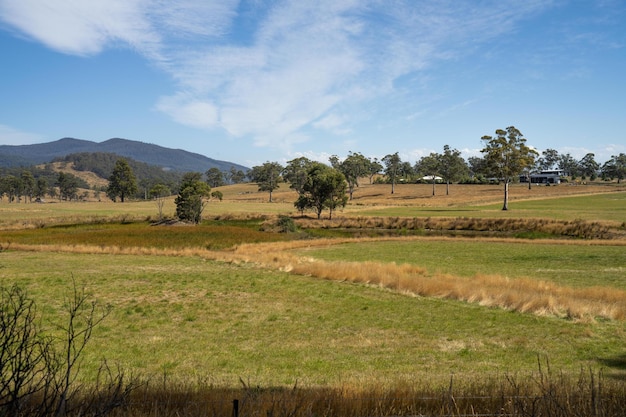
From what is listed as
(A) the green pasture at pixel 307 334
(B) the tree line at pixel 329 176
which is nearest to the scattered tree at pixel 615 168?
(B) the tree line at pixel 329 176

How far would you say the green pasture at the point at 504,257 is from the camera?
29.3 m

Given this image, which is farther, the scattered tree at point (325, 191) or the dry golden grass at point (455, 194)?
the dry golden grass at point (455, 194)

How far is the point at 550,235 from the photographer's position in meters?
56.1

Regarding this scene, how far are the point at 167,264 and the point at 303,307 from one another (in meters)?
16.7

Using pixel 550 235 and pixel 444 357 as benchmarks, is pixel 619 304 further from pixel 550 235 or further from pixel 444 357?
pixel 550 235

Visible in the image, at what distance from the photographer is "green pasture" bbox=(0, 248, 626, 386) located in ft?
42.1

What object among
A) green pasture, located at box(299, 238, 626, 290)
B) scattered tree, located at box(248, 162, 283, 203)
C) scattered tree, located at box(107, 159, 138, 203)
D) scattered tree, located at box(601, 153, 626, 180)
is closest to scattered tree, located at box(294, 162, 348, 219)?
green pasture, located at box(299, 238, 626, 290)

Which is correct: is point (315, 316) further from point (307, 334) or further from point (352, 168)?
point (352, 168)

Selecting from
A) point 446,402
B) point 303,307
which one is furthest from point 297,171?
point 446,402

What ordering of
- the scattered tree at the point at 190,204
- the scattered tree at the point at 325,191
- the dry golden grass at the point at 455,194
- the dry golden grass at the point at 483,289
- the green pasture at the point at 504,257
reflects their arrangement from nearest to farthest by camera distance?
the dry golden grass at the point at 483,289 < the green pasture at the point at 504,257 < the scattered tree at the point at 190,204 < the scattered tree at the point at 325,191 < the dry golden grass at the point at 455,194

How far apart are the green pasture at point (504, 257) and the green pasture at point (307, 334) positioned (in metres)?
10.4

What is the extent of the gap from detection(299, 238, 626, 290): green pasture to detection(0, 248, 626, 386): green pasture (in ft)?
34.2

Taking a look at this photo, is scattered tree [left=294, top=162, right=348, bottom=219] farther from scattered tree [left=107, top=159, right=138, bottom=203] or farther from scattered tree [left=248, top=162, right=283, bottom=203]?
scattered tree [left=107, top=159, right=138, bottom=203]

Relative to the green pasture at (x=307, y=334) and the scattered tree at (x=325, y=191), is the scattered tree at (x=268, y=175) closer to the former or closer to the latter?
the scattered tree at (x=325, y=191)
